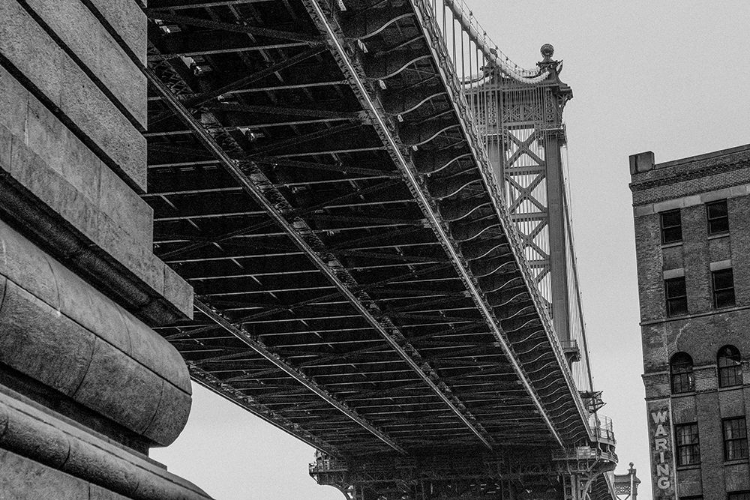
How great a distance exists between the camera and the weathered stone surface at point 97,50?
9.05 m

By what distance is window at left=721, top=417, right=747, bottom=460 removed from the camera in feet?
192

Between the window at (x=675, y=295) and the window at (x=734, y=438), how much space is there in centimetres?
583

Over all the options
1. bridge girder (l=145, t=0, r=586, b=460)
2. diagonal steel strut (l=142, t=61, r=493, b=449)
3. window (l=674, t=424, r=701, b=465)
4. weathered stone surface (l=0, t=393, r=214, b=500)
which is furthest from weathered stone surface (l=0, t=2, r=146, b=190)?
window (l=674, t=424, r=701, b=465)

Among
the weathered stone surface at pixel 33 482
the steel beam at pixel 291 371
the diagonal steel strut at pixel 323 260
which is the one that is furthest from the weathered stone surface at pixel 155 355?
the steel beam at pixel 291 371

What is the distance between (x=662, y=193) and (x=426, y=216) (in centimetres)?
2636

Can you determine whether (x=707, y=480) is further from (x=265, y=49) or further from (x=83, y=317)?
(x=83, y=317)

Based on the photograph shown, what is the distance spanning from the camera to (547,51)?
97.3 metres

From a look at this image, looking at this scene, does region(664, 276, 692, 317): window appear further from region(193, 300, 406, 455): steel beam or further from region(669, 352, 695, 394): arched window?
region(193, 300, 406, 455): steel beam

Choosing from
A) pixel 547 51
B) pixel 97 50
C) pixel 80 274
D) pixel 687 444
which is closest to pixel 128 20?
pixel 97 50

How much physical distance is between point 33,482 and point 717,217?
57.8 m

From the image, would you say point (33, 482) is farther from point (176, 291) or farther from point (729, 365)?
point (729, 365)

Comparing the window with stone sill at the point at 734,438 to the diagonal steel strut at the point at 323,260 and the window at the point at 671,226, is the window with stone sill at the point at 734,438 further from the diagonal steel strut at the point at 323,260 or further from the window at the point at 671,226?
the diagonal steel strut at the point at 323,260

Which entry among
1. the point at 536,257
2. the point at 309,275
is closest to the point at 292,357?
the point at 309,275

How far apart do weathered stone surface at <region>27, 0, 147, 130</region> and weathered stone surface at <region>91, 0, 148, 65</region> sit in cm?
13
